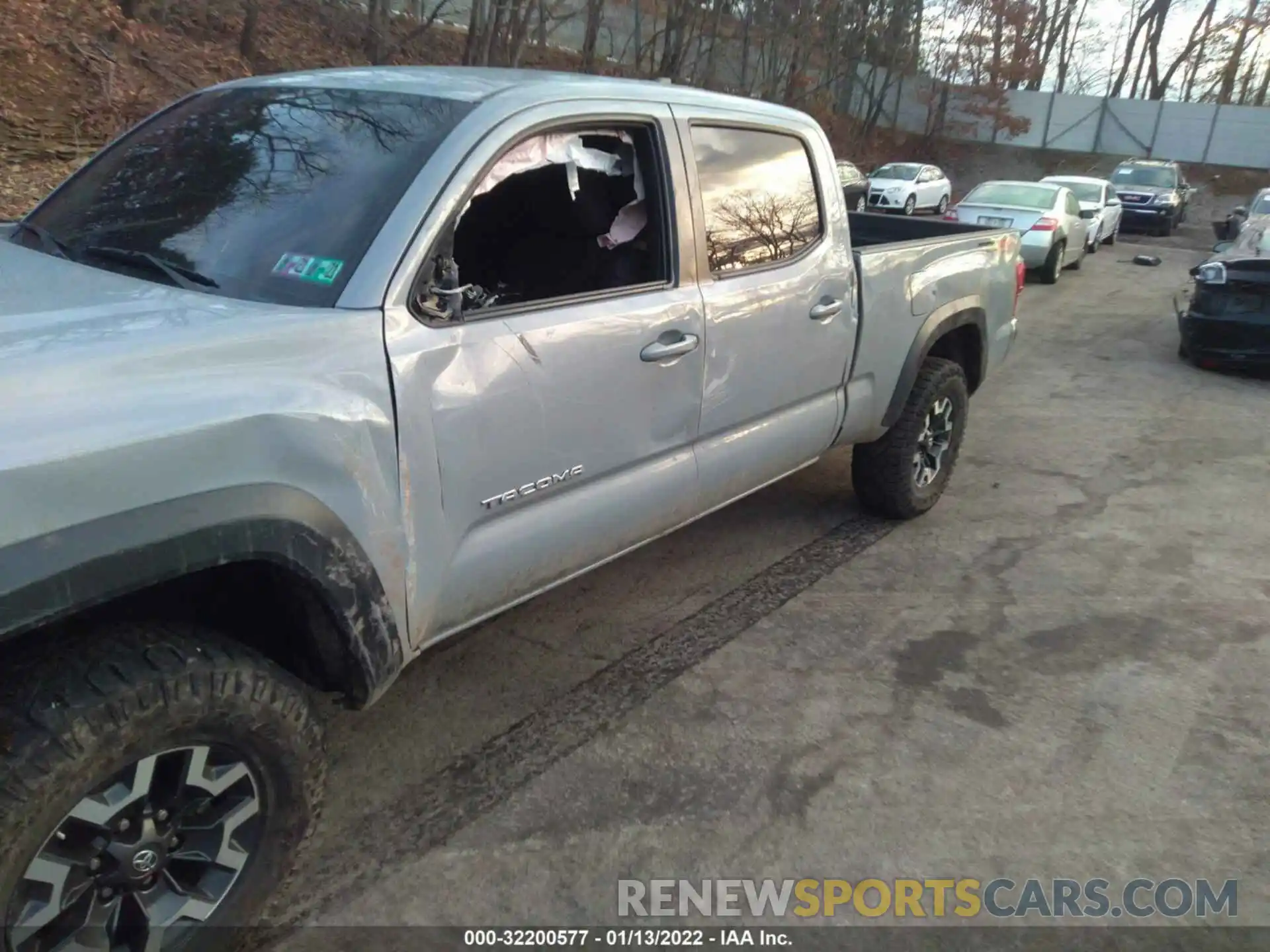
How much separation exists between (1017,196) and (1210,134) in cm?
3001

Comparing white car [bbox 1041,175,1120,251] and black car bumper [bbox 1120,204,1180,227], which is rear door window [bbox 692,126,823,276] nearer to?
white car [bbox 1041,175,1120,251]

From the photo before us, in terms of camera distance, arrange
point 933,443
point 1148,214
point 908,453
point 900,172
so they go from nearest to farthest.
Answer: point 908,453
point 933,443
point 1148,214
point 900,172

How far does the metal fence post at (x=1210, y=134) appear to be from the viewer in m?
38.4

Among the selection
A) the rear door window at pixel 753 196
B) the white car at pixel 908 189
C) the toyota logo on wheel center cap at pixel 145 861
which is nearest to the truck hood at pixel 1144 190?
the white car at pixel 908 189

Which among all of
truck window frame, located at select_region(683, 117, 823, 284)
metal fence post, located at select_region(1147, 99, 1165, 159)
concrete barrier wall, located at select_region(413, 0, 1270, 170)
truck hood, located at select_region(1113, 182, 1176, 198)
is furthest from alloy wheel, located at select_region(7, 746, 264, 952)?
metal fence post, located at select_region(1147, 99, 1165, 159)

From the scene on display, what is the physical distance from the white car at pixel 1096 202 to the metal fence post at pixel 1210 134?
78.8 ft

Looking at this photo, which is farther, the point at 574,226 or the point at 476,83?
the point at 574,226

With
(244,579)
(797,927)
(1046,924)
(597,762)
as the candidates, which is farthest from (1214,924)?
(244,579)

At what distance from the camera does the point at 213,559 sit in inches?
76.1

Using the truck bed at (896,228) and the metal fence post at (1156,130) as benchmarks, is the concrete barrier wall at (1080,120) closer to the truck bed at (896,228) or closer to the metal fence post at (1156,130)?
the metal fence post at (1156,130)

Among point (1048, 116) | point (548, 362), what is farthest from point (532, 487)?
point (1048, 116)

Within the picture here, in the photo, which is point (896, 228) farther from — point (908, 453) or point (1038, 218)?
point (1038, 218)

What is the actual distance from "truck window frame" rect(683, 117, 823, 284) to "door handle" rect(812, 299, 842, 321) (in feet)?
0.65

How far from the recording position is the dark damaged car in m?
8.45
